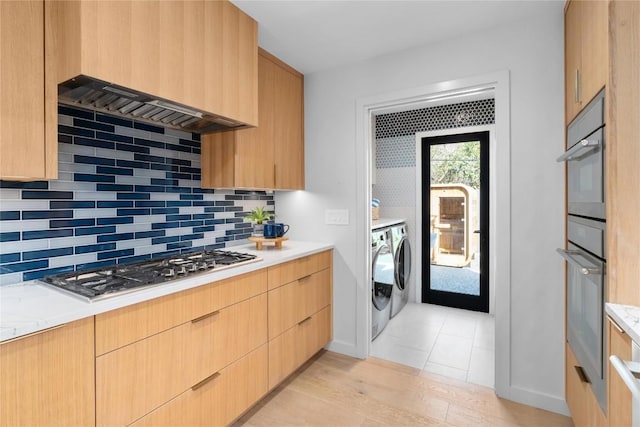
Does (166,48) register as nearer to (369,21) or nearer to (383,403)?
(369,21)

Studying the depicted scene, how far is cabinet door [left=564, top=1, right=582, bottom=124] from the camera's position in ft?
4.97

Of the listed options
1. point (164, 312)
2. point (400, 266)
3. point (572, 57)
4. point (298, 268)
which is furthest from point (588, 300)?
point (400, 266)

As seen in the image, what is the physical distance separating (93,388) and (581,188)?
2.18 metres

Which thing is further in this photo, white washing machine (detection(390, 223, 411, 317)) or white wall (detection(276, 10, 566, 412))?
white washing machine (detection(390, 223, 411, 317))

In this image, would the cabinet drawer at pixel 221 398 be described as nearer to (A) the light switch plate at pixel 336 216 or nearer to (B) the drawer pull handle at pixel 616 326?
(A) the light switch plate at pixel 336 216

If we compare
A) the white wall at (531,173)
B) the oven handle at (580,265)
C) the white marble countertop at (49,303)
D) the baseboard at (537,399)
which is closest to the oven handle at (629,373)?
the oven handle at (580,265)

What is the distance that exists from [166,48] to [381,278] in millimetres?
2407

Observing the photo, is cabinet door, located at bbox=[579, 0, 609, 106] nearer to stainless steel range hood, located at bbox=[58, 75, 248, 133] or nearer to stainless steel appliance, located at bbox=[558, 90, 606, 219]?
stainless steel appliance, located at bbox=[558, 90, 606, 219]

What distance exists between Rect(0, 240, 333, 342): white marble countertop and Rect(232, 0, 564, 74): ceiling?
61.0 inches

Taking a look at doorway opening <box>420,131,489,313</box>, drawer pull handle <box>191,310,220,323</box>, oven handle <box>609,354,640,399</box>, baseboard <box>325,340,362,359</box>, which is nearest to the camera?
oven handle <box>609,354,640,399</box>

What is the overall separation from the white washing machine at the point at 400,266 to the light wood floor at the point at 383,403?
1093 mm

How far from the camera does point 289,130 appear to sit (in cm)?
256

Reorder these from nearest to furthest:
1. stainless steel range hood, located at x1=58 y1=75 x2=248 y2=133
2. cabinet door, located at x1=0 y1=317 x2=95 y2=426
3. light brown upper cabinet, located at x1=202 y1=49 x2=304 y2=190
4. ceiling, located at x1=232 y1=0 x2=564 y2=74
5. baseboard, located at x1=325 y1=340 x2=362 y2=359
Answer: cabinet door, located at x1=0 y1=317 x2=95 y2=426 → stainless steel range hood, located at x1=58 y1=75 x2=248 y2=133 → ceiling, located at x1=232 y1=0 x2=564 y2=74 → light brown upper cabinet, located at x1=202 y1=49 x2=304 y2=190 → baseboard, located at x1=325 y1=340 x2=362 y2=359

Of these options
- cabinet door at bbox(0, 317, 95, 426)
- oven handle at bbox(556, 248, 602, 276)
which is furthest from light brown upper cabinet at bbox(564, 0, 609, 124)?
cabinet door at bbox(0, 317, 95, 426)
